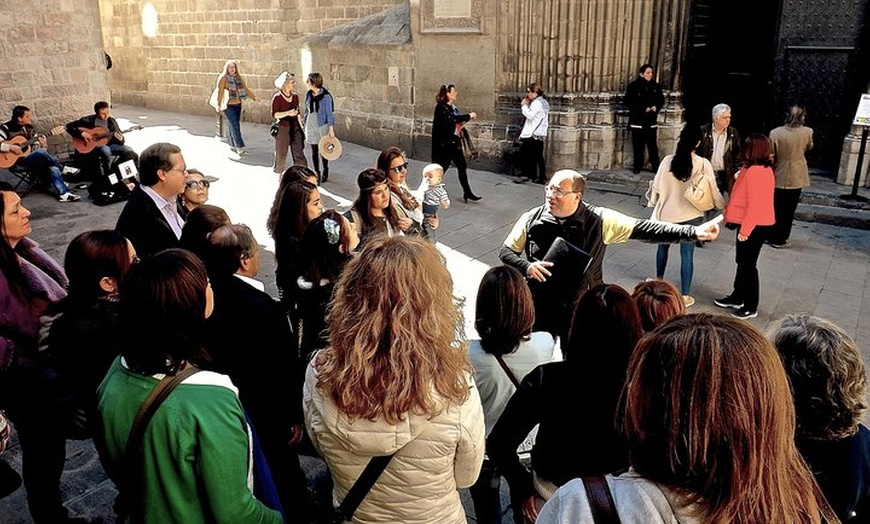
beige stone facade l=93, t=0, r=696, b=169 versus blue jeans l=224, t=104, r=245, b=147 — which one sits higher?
beige stone facade l=93, t=0, r=696, b=169

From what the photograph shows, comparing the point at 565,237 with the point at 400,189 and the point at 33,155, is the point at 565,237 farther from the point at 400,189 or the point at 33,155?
the point at 33,155

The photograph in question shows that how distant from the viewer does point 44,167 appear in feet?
33.1

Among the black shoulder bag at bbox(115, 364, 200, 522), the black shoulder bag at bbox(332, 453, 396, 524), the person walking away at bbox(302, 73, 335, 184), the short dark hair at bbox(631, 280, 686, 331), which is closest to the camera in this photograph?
the black shoulder bag at bbox(115, 364, 200, 522)

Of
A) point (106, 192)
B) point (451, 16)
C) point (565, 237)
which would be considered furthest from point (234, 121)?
point (565, 237)

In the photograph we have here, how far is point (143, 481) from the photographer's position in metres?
1.99

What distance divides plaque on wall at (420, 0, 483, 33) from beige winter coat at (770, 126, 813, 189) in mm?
5168

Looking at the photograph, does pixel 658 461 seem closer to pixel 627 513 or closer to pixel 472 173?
pixel 627 513

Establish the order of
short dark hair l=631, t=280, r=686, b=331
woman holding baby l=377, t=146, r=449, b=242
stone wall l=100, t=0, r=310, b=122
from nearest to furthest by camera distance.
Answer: short dark hair l=631, t=280, r=686, b=331 → woman holding baby l=377, t=146, r=449, b=242 → stone wall l=100, t=0, r=310, b=122

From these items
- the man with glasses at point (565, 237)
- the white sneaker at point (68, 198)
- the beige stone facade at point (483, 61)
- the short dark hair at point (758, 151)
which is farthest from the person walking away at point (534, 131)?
the white sneaker at point (68, 198)

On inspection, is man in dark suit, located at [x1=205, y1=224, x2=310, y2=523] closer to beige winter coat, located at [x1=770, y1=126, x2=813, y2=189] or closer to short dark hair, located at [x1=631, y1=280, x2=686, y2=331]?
short dark hair, located at [x1=631, y1=280, x2=686, y2=331]

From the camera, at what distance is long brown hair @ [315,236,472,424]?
79.4 inches

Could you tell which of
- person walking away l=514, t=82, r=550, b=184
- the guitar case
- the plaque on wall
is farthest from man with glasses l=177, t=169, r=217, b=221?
the plaque on wall

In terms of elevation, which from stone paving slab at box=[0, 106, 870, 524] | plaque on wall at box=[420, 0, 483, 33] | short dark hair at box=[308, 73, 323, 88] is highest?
plaque on wall at box=[420, 0, 483, 33]

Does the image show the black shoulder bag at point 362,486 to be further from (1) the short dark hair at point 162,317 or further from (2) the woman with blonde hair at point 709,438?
(2) the woman with blonde hair at point 709,438
